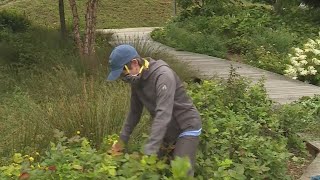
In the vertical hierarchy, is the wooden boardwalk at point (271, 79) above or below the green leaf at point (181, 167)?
below

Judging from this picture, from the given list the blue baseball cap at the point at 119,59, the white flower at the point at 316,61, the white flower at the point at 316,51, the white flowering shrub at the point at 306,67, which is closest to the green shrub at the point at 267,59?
the white flowering shrub at the point at 306,67

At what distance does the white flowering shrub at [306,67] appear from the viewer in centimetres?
1177

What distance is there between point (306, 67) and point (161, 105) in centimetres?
879

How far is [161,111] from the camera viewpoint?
145 inches

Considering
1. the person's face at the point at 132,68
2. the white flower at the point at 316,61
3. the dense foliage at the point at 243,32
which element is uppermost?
the person's face at the point at 132,68

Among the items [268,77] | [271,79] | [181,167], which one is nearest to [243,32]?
[268,77]

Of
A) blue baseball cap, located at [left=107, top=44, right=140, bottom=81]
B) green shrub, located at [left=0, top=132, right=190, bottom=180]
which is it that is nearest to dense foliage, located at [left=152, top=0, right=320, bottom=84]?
blue baseball cap, located at [left=107, top=44, right=140, bottom=81]

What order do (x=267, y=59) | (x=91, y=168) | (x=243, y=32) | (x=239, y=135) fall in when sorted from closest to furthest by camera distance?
(x=91, y=168)
(x=239, y=135)
(x=267, y=59)
(x=243, y=32)

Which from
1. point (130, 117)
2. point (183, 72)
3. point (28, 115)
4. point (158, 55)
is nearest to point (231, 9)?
point (158, 55)

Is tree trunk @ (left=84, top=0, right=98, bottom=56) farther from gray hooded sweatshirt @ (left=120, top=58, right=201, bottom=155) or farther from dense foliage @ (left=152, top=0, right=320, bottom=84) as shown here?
gray hooded sweatshirt @ (left=120, top=58, right=201, bottom=155)

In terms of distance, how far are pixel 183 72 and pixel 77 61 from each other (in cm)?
184

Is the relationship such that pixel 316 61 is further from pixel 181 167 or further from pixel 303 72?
pixel 181 167

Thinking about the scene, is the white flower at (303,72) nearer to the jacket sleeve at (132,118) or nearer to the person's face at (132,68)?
the jacket sleeve at (132,118)

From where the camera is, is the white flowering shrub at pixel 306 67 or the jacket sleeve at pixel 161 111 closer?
the jacket sleeve at pixel 161 111
